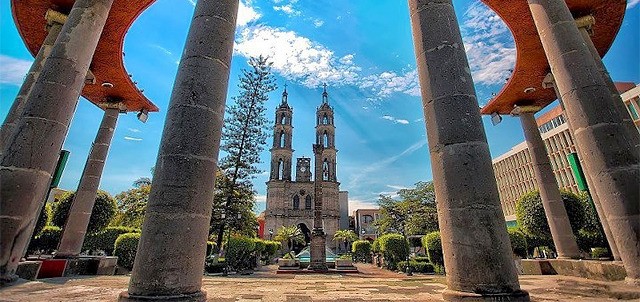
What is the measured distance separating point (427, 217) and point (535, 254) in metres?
13.1

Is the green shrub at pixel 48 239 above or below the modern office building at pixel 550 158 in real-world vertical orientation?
below

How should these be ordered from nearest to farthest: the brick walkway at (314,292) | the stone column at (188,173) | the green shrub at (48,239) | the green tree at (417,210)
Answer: the stone column at (188,173)
the brick walkway at (314,292)
the green shrub at (48,239)
the green tree at (417,210)

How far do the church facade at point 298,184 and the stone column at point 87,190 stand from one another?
4099cm

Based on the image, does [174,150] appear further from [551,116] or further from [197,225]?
[551,116]

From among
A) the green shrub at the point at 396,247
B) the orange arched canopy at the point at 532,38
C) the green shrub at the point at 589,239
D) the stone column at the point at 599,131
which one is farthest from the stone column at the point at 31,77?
the green shrub at the point at 589,239

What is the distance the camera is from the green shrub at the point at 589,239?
17.2m

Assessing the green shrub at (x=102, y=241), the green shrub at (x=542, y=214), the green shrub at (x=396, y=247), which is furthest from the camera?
the green shrub at (x=396, y=247)

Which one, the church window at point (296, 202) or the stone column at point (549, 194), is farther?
the church window at point (296, 202)

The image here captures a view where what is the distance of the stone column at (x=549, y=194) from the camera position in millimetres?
9141

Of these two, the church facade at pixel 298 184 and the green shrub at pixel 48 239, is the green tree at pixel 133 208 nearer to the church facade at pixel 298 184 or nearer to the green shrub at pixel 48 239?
the green shrub at pixel 48 239

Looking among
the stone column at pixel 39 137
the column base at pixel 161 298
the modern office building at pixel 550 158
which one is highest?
the modern office building at pixel 550 158

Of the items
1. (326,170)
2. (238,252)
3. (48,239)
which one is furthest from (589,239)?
(326,170)

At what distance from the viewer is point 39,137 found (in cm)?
427

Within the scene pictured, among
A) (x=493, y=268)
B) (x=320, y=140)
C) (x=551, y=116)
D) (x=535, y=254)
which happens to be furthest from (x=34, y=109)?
(x=551, y=116)
